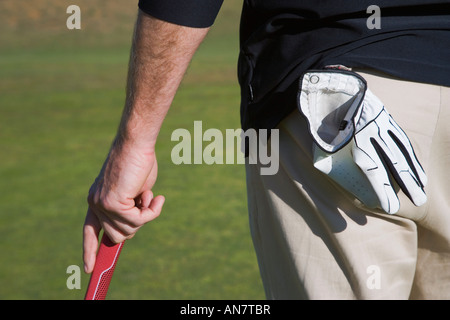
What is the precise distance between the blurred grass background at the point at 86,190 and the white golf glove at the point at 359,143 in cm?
169

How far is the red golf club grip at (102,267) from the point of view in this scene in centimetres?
146

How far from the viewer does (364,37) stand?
123 centimetres

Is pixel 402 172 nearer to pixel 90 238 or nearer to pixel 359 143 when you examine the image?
pixel 359 143

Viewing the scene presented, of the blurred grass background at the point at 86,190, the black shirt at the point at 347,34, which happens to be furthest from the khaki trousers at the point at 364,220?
the blurred grass background at the point at 86,190

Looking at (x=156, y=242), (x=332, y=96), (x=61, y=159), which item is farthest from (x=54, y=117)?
(x=332, y=96)

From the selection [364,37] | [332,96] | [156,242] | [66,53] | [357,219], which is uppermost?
[66,53]

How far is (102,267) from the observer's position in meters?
1.47

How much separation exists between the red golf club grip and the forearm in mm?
247

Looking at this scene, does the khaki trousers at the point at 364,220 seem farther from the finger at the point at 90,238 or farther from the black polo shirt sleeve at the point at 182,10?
the finger at the point at 90,238

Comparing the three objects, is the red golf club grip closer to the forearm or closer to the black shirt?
the forearm

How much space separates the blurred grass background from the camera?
303cm

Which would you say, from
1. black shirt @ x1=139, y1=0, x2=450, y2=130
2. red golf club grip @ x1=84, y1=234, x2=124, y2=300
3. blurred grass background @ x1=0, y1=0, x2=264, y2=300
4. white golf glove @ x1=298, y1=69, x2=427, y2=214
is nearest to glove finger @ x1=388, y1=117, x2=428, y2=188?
white golf glove @ x1=298, y1=69, x2=427, y2=214
